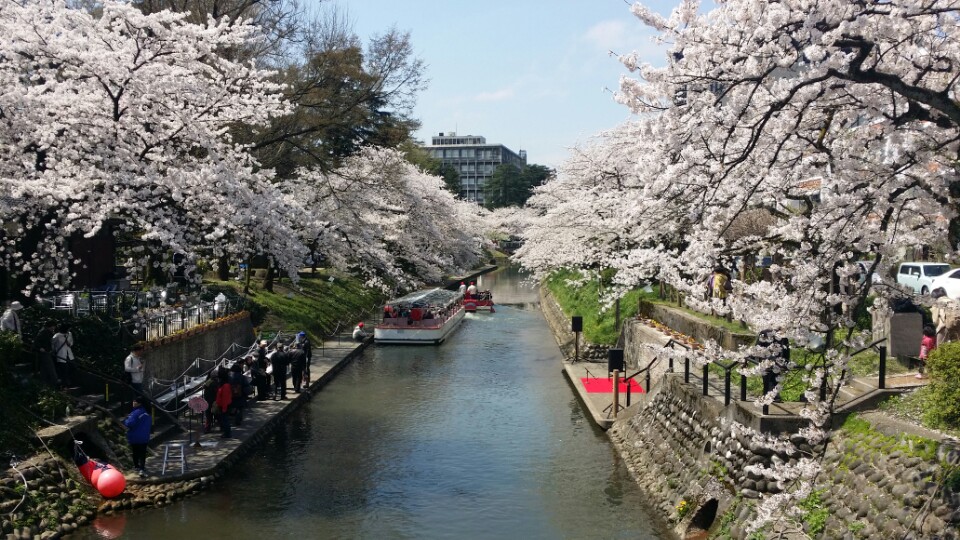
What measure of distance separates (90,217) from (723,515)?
43.9 ft

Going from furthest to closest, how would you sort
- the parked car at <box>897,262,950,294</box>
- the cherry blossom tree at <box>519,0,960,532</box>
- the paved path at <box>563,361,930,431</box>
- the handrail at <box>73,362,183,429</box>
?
the parked car at <box>897,262,950,294</box> < the handrail at <box>73,362,183,429</box> < the paved path at <box>563,361,930,431</box> < the cherry blossom tree at <box>519,0,960,532</box>

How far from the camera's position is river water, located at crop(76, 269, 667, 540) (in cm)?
1292

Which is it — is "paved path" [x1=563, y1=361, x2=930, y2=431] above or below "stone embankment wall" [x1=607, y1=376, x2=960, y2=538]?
above

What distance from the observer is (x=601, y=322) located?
31.6 metres

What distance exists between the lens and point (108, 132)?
16453 millimetres

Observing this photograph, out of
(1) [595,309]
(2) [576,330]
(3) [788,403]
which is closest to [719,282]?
(2) [576,330]

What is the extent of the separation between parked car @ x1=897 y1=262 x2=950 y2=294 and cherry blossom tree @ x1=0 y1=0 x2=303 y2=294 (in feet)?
63.3

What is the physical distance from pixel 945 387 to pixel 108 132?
15.7m

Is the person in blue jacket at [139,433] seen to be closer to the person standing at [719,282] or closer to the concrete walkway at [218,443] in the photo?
the concrete walkway at [218,443]

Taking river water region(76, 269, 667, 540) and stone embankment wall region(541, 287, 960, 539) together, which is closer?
stone embankment wall region(541, 287, 960, 539)

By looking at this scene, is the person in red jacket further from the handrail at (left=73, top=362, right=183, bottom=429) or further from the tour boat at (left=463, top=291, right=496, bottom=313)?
the tour boat at (left=463, top=291, right=496, bottom=313)

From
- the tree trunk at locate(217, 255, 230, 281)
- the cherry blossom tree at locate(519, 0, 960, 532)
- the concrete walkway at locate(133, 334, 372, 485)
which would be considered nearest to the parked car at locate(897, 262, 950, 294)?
the cherry blossom tree at locate(519, 0, 960, 532)

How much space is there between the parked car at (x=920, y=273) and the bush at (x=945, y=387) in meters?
15.9

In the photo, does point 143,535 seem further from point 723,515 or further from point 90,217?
point 723,515
